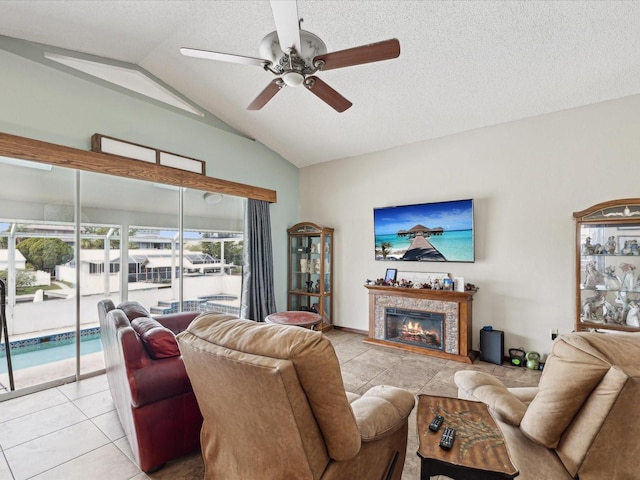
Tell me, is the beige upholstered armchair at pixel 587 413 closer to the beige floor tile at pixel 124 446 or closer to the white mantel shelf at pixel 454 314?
the beige floor tile at pixel 124 446

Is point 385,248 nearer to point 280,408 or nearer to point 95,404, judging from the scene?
point 95,404

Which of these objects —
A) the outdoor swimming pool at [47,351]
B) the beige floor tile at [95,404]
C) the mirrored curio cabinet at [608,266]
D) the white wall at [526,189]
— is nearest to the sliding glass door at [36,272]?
the outdoor swimming pool at [47,351]

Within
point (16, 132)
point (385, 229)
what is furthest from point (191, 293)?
point (385, 229)

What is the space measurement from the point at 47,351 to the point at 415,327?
4.42 meters

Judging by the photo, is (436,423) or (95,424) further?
(95,424)

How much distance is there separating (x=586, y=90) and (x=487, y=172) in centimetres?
123

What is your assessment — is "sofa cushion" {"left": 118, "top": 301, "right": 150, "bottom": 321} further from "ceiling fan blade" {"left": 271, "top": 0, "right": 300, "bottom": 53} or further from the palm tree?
the palm tree

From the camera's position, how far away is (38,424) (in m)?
2.62

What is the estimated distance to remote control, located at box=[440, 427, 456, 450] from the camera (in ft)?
4.16

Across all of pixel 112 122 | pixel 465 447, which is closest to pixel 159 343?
pixel 465 447

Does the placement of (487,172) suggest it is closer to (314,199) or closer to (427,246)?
(427,246)

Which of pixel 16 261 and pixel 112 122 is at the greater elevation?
pixel 112 122

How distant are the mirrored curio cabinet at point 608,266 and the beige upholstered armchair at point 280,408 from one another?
300 cm

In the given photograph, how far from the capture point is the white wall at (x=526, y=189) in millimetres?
3529
